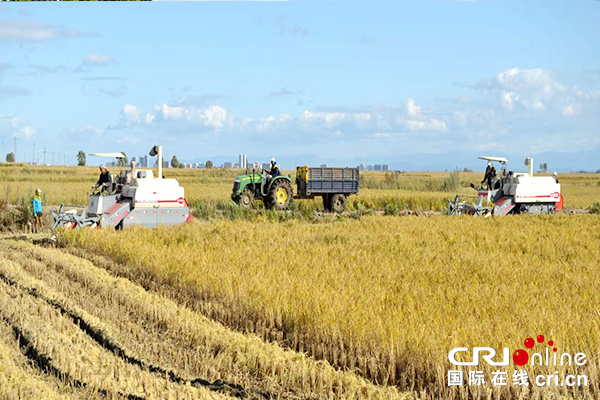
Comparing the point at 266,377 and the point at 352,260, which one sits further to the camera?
the point at 352,260

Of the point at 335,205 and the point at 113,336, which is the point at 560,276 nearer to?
the point at 113,336

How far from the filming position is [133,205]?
1545 centimetres

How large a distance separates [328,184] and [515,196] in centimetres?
648

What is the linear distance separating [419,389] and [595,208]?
78.6 feet

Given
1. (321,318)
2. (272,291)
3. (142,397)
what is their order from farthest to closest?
(272,291)
(321,318)
(142,397)

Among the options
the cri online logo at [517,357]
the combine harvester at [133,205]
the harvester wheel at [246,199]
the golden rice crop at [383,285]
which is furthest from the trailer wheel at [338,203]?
the cri online logo at [517,357]

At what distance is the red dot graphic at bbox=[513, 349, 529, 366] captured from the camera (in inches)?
201

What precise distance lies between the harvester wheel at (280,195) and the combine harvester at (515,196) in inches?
213

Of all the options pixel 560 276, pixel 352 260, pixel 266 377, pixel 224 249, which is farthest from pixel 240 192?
pixel 266 377

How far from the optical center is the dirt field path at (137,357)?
5.08 meters

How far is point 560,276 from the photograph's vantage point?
855 centimetres

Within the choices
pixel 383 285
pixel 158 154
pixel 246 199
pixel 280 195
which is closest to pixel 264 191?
pixel 280 195

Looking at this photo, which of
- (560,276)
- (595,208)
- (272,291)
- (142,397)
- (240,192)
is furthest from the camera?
(595,208)

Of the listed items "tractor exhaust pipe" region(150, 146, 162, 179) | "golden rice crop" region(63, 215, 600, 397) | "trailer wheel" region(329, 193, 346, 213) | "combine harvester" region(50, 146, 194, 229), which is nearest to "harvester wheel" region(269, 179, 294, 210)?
"trailer wheel" region(329, 193, 346, 213)
